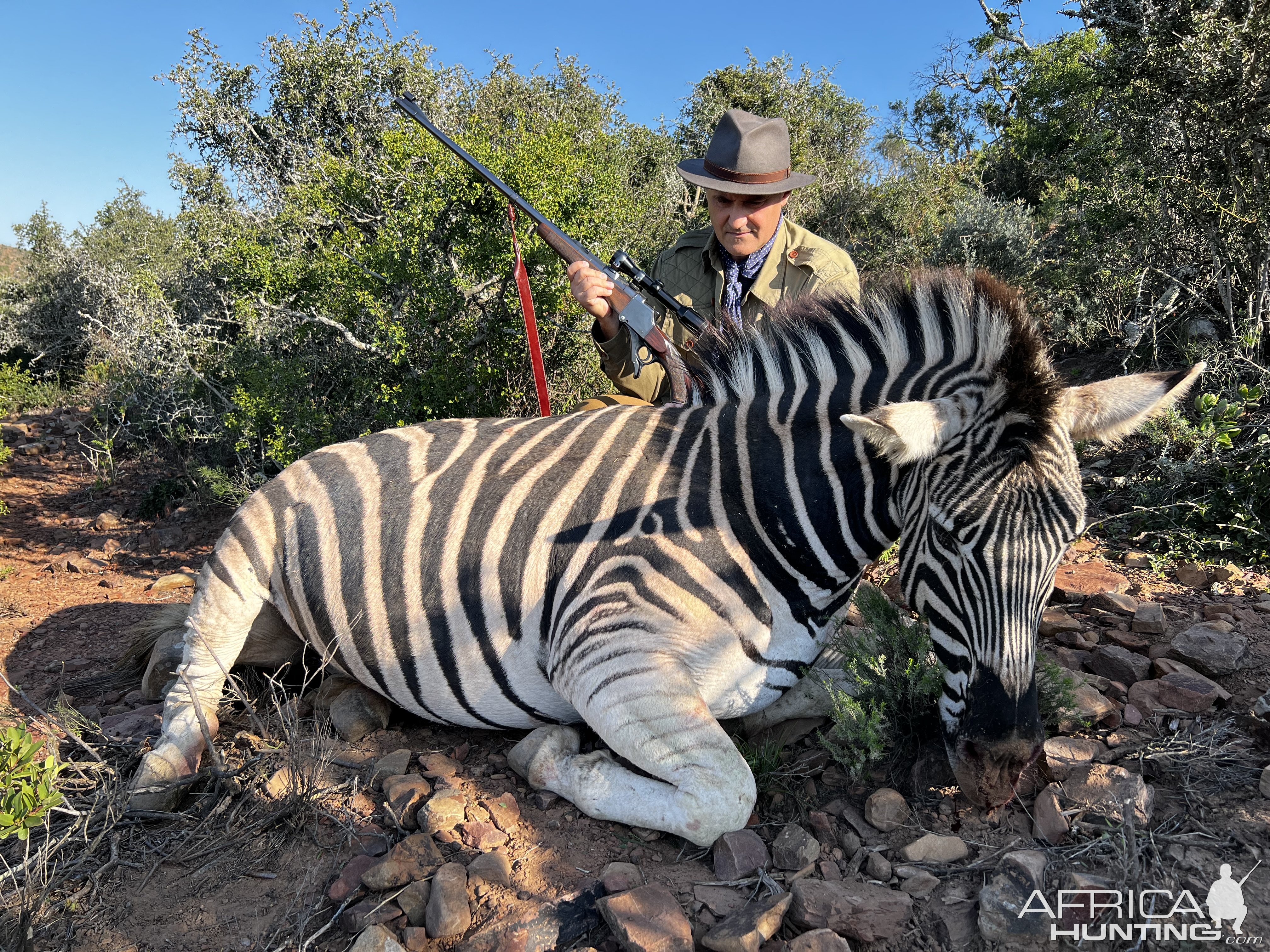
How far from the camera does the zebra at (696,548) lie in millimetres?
2295

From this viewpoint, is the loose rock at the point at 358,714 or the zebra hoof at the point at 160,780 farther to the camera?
the loose rock at the point at 358,714

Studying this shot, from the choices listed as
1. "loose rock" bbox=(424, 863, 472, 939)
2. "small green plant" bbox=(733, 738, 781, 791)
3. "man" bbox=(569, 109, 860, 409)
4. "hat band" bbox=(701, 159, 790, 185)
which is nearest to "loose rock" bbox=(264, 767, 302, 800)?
"loose rock" bbox=(424, 863, 472, 939)

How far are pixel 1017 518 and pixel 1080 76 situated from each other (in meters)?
16.3

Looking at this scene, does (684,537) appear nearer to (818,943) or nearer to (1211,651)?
(818,943)

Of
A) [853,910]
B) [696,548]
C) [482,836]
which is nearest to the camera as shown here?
[853,910]

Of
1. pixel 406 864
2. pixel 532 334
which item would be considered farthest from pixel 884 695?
pixel 532 334

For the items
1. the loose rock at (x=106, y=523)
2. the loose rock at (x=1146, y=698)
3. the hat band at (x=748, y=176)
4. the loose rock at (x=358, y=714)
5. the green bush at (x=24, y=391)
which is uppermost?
the hat band at (x=748, y=176)

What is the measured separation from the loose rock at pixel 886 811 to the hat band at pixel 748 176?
3338mm

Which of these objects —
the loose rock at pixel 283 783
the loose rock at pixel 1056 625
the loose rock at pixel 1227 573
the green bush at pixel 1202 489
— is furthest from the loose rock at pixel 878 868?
the green bush at pixel 1202 489

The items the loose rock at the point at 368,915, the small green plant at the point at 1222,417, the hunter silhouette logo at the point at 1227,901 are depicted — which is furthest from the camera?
the small green plant at the point at 1222,417

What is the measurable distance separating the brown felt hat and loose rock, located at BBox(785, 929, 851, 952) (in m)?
3.69

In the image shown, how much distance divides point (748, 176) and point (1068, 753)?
3.36 meters

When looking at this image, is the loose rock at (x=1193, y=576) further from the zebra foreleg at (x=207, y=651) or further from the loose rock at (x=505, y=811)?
the zebra foreleg at (x=207, y=651)

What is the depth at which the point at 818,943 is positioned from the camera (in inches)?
80.1
